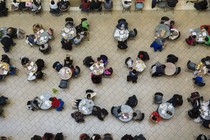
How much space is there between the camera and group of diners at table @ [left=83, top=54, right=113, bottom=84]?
16109 millimetres

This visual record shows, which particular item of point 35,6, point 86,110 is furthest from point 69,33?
point 86,110

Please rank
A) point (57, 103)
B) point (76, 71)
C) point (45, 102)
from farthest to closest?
1. point (76, 71)
2. point (45, 102)
3. point (57, 103)

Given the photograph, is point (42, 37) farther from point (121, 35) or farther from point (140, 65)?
point (140, 65)

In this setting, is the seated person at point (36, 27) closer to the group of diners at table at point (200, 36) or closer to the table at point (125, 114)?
the table at point (125, 114)

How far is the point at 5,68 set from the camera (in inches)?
648

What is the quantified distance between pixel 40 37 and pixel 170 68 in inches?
277

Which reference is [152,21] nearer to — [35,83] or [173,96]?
[173,96]

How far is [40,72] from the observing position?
16.4 meters

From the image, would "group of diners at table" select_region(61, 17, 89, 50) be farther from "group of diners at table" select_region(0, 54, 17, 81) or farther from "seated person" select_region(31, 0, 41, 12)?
"group of diners at table" select_region(0, 54, 17, 81)

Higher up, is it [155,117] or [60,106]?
[60,106]

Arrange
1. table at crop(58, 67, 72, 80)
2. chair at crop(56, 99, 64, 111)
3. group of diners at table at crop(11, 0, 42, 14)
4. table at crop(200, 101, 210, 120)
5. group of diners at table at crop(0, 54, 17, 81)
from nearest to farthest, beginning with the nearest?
1. table at crop(200, 101, 210, 120)
2. chair at crop(56, 99, 64, 111)
3. table at crop(58, 67, 72, 80)
4. group of diners at table at crop(0, 54, 17, 81)
5. group of diners at table at crop(11, 0, 42, 14)

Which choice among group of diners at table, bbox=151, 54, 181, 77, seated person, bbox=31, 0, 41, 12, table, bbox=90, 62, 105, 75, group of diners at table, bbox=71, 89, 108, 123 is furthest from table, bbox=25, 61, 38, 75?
group of diners at table, bbox=151, 54, 181, 77

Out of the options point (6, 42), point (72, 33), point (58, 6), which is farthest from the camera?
point (58, 6)

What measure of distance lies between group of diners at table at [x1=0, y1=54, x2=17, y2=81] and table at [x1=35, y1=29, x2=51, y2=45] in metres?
1.85
